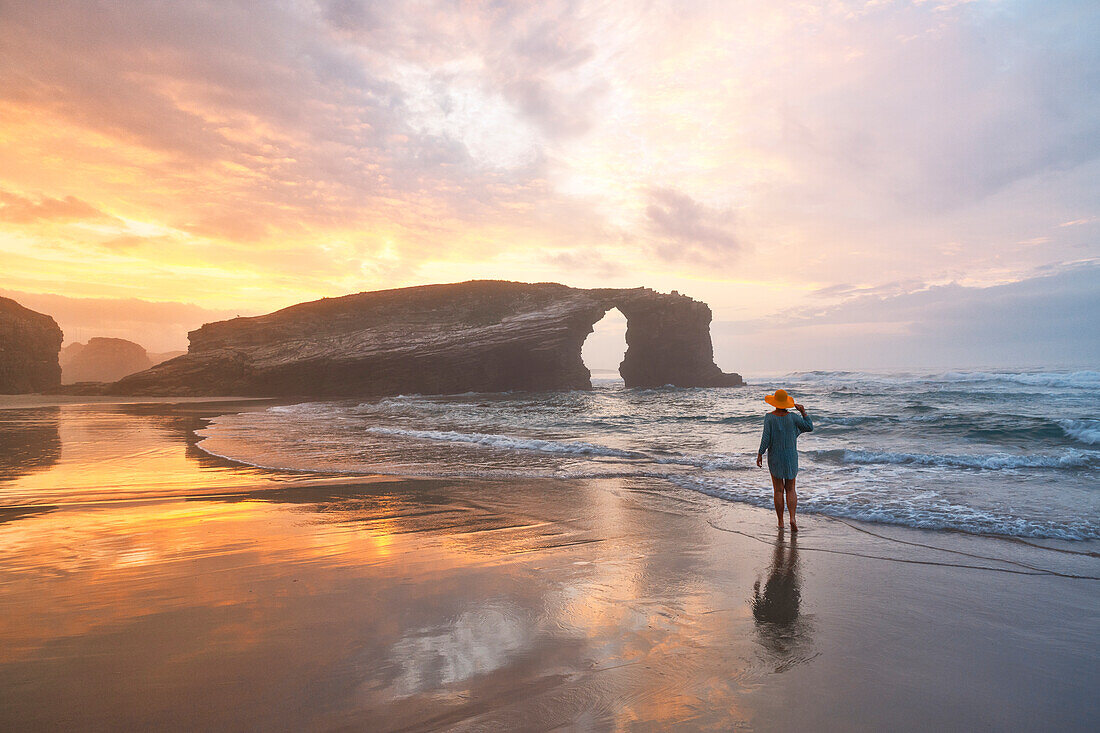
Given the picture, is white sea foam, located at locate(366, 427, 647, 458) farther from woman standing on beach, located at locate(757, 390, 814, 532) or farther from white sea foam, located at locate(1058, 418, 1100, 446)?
white sea foam, located at locate(1058, 418, 1100, 446)

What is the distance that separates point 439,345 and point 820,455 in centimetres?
4705

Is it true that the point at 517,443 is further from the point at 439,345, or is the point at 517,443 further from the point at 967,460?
the point at 439,345

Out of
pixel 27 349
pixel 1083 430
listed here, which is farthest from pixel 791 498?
pixel 27 349

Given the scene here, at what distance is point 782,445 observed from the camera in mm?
6566

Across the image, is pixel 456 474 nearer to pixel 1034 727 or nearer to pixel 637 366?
pixel 1034 727

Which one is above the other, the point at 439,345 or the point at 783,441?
the point at 439,345

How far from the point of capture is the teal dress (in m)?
6.46

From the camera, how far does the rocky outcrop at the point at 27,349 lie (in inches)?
2260

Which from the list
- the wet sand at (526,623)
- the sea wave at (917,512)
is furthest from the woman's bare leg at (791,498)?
the sea wave at (917,512)

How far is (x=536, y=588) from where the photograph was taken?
13.4ft

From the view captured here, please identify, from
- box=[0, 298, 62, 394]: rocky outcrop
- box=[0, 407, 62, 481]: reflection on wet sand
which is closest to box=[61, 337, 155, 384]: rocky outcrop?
box=[0, 298, 62, 394]: rocky outcrop

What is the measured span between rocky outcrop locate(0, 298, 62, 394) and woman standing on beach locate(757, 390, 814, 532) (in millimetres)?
78406

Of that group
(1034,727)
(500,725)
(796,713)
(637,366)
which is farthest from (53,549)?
(637,366)

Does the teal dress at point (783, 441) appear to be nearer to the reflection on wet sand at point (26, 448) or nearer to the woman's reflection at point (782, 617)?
the woman's reflection at point (782, 617)
